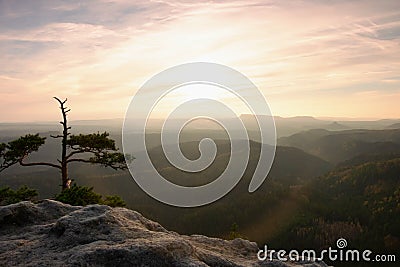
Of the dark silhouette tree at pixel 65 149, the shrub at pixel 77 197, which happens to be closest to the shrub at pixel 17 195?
the dark silhouette tree at pixel 65 149

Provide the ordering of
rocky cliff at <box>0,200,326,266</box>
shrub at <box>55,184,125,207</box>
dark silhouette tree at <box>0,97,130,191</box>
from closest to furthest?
rocky cliff at <box>0,200,326,266</box> → shrub at <box>55,184,125,207</box> → dark silhouette tree at <box>0,97,130,191</box>

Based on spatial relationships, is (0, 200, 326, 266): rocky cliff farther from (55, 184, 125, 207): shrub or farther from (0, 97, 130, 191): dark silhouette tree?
(0, 97, 130, 191): dark silhouette tree

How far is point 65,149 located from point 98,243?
58.0 ft

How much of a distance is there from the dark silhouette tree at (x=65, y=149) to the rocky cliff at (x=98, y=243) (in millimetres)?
13173

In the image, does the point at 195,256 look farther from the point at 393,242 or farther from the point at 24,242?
the point at 393,242

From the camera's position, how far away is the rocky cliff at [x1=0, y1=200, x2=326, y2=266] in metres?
6.79

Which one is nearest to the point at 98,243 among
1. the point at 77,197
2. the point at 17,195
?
the point at 77,197

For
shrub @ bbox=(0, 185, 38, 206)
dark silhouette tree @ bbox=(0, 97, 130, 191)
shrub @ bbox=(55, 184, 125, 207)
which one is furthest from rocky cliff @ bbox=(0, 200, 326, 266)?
dark silhouette tree @ bbox=(0, 97, 130, 191)

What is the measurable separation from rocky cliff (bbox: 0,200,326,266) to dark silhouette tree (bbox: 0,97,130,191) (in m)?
13.2

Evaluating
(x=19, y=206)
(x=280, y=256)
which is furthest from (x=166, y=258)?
(x=19, y=206)

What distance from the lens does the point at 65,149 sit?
76.6 feet

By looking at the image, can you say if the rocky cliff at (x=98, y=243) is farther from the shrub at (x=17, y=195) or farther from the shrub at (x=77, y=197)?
the shrub at (x=17, y=195)

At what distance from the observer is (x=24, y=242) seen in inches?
317

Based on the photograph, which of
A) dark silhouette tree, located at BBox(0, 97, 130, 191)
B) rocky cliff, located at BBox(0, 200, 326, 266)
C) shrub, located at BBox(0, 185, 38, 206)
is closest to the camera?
rocky cliff, located at BBox(0, 200, 326, 266)
